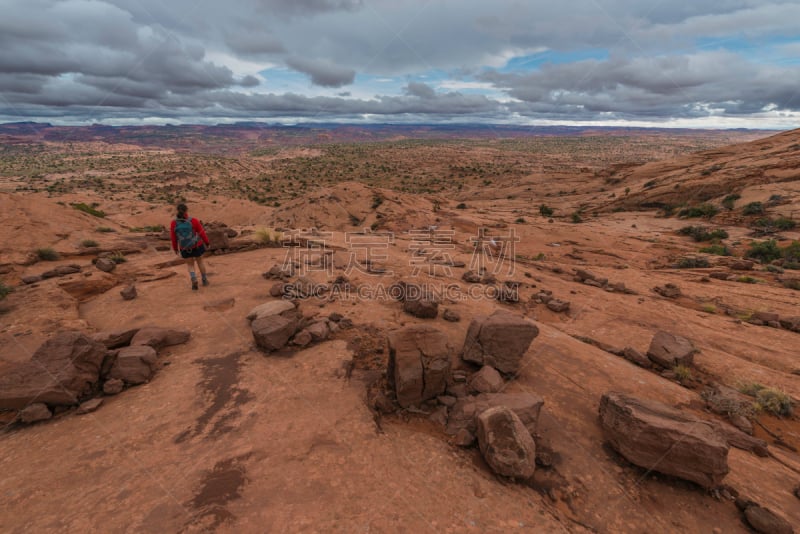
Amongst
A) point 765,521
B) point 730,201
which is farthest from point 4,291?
point 730,201

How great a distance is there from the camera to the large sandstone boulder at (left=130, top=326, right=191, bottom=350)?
594 centimetres

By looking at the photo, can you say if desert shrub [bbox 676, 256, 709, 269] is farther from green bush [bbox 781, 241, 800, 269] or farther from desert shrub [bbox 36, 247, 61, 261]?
desert shrub [bbox 36, 247, 61, 261]

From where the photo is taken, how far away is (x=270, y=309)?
278 inches

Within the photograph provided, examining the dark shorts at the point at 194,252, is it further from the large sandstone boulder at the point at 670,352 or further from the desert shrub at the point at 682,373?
the desert shrub at the point at 682,373

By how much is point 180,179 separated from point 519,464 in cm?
7198

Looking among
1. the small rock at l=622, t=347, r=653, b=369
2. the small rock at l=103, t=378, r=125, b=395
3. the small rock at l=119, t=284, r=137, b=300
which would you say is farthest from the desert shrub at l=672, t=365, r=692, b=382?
the small rock at l=119, t=284, r=137, b=300

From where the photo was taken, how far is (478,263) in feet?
46.3

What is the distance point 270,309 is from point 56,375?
3.25 metres

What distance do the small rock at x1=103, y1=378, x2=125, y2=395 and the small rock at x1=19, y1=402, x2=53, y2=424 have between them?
0.61 m

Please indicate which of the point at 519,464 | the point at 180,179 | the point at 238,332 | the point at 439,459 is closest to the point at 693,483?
the point at 519,464

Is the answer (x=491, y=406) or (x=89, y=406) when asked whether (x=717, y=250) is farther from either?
(x=89, y=406)

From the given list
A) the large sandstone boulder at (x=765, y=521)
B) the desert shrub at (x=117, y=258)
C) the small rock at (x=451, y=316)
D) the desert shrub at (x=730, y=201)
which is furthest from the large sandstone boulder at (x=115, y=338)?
Result: the desert shrub at (x=730, y=201)

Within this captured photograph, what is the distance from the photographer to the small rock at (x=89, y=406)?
4.56 metres

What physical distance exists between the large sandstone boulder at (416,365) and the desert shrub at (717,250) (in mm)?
19015
